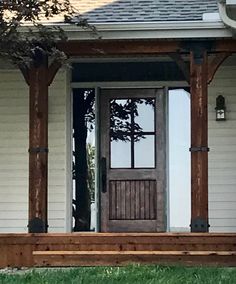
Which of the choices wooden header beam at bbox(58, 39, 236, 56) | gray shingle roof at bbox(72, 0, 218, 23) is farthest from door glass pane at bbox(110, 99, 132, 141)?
wooden header beam at bbox(58, 39, 236, 56)

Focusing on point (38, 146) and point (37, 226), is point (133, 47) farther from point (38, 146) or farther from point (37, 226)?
point (37, 226)

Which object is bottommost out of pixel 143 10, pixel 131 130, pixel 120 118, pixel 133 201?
pixel 133 201

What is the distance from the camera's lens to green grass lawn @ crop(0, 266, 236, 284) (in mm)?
6598

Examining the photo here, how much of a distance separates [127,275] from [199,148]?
1792 millimetres

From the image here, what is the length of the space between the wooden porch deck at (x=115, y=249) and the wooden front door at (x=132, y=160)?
1.65m

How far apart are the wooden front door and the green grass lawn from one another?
2.06 m

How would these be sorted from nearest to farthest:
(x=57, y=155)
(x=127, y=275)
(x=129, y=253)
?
1. (x=127, y=275)
2. (x=129, y=253)
3. (x=57, y=155)

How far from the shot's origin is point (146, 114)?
963 cm

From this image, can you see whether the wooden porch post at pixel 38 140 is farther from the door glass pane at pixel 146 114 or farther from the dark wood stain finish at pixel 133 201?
the door glass pane at pixel 146 114

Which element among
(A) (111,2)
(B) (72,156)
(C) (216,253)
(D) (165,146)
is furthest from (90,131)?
(C) (216,253)

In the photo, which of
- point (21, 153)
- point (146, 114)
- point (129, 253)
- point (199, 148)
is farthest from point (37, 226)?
point (146, 114)

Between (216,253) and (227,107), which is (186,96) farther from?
(216,253)

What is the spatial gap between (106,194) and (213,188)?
1.48 metres

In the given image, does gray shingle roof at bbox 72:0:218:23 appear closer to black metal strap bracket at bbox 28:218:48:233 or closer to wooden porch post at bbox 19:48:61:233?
wooden porch post at bbox 19:48:61:233
